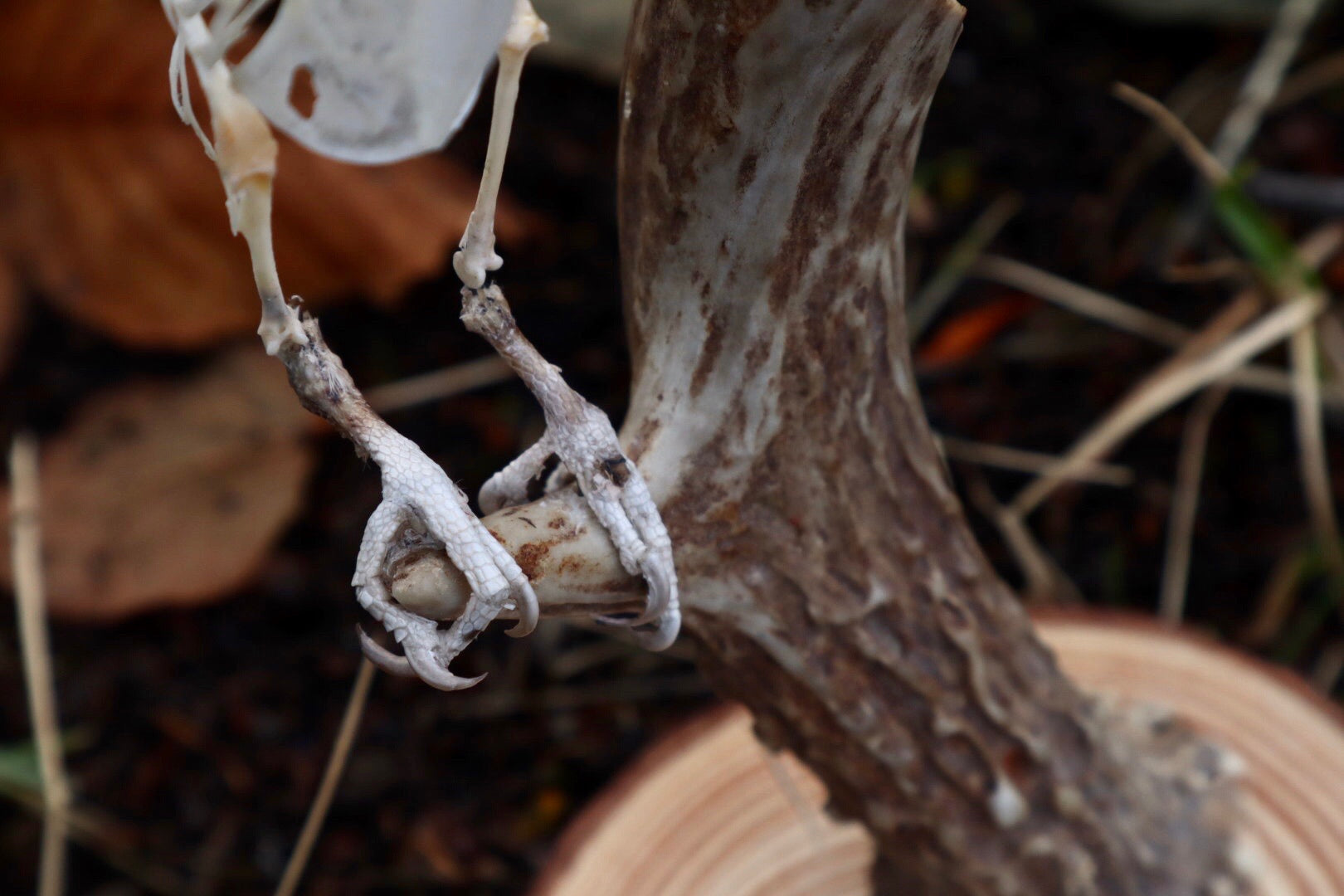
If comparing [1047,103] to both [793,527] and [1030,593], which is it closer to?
[1030,593]

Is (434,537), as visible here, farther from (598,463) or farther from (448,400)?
(448,400)

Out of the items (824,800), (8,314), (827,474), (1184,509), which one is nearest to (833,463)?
(827,474)

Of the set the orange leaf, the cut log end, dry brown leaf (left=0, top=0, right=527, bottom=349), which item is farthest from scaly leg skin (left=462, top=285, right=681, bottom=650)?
the orange leaf

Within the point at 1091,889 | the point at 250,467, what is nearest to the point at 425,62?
the point at 1091,889

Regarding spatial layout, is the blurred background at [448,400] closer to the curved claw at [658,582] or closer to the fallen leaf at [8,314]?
the fallen leaf at [8,314]

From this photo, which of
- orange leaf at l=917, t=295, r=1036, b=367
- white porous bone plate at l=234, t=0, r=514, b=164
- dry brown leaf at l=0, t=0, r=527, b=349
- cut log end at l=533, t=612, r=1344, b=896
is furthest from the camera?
orange leaf at l=917, t=295, r=1036, b=367

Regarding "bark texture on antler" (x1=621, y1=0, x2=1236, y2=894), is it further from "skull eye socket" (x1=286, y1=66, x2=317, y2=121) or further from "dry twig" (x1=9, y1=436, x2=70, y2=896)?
"dry twig" (x1=9, y1=436, x2=70, y2=896)
